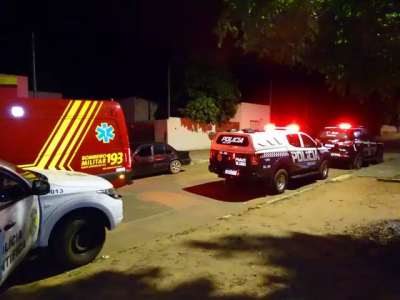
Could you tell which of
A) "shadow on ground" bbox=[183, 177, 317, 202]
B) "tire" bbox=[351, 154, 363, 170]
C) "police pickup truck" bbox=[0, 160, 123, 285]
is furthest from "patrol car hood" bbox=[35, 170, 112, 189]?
"tire" bbox=[351, 154, 363, 170]

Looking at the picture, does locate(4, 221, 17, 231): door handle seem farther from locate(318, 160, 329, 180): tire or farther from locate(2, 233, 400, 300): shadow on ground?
locate(318, 160, 329, 180): tire

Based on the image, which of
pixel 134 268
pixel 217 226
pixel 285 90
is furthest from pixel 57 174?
pixel 285 90

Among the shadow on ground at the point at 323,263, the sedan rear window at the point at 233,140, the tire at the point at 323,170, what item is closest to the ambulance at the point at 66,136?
the shadow on ground at the point at 323,263

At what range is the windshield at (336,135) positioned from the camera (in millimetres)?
14180

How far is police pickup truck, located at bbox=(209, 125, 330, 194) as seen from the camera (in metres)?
9.13

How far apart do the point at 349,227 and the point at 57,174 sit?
5291mm

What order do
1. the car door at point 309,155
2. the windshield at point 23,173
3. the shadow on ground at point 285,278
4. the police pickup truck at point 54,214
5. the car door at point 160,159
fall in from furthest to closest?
the car door at point 160,159 → the car door at point 309,155 → the windshield at point 23,173 → the shadow on ground at point 285,278 → the police pickup truck at point 54,214

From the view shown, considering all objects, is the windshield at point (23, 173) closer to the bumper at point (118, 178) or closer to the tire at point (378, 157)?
the bumper at point (118, 178)

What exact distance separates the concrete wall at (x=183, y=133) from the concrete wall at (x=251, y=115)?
2.85m

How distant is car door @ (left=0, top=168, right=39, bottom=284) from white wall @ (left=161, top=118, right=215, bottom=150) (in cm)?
1639

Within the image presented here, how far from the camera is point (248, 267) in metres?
4.71

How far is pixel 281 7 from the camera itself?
5.56 metres

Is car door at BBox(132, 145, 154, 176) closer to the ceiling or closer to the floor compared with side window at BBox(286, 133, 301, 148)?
closer to the floor

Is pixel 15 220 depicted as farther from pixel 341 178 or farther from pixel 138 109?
pixel 138 109
